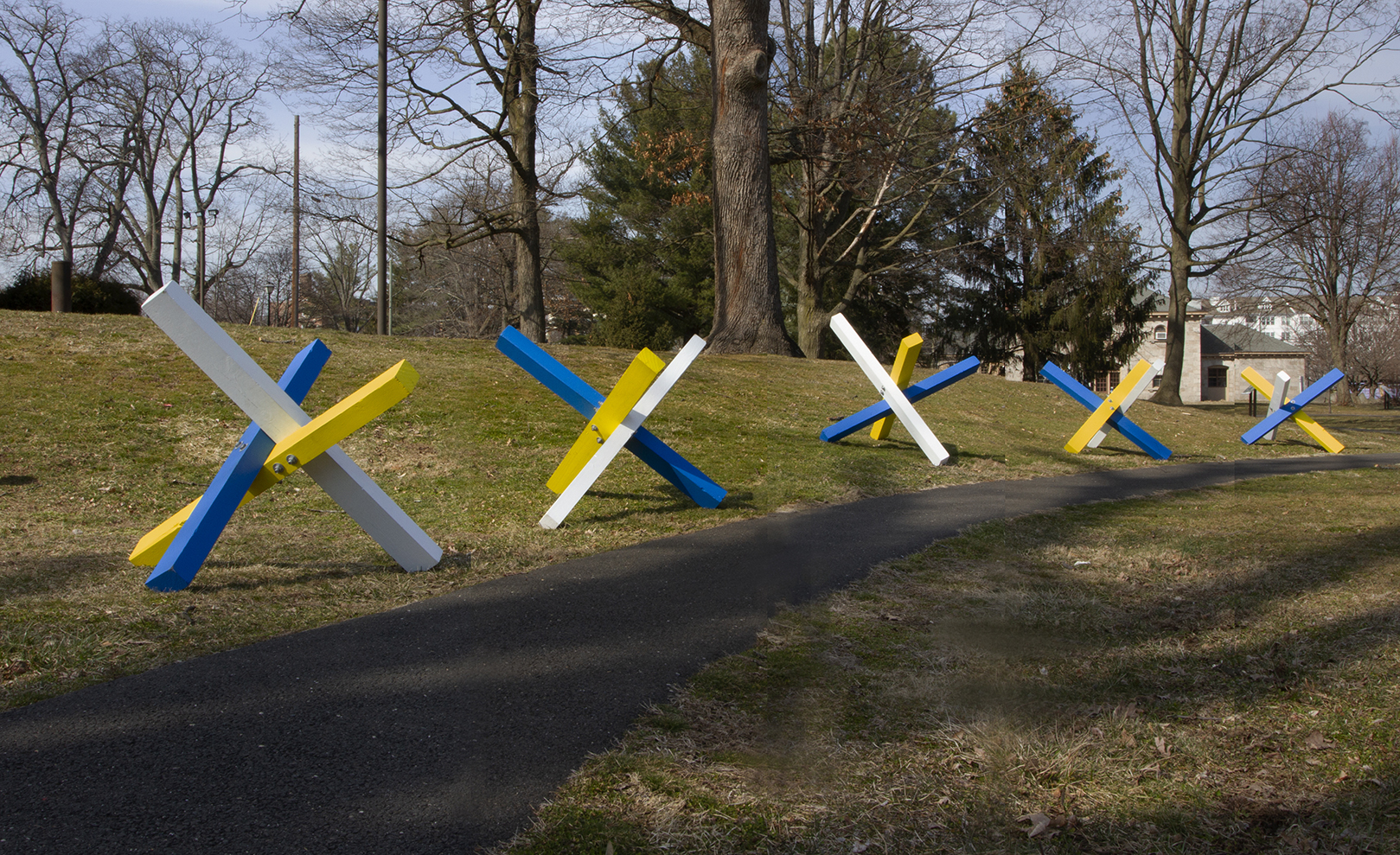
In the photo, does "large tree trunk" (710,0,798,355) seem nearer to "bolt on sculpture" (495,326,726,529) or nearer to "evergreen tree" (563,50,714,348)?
"bolt on sculpture" (495,326,726,529)

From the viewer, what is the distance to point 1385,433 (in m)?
22.6

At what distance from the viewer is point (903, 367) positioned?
11445 millimetres

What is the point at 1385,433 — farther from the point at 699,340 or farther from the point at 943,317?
the point at 699,340

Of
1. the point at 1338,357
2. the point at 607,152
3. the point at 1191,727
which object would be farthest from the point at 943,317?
the point at 1191,727

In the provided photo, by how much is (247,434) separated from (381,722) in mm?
2631

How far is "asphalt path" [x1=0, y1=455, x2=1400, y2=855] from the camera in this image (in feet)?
8.34

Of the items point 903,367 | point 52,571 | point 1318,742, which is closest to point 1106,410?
point 903,367

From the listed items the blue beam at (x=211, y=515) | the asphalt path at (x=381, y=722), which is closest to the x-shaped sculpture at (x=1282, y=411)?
the asphalt path at (x=381, y=722)

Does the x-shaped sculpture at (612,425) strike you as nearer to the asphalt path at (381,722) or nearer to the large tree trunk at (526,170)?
the asphalt path at (381,722)

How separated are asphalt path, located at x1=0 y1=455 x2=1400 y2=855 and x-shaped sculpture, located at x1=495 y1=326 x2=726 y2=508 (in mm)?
2016

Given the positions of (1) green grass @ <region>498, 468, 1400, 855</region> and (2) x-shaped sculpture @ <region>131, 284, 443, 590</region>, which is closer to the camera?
(1) green grass @ <region>498, 468, 1400, 855</region>

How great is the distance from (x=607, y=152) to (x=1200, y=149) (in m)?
23.6

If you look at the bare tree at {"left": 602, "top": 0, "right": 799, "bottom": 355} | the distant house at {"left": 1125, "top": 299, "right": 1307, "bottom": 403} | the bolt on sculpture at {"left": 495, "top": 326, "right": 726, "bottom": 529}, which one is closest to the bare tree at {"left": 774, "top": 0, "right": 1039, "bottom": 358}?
the bare tree at {"left": 602, "top": 0, "right": 799, "bottom": 355}

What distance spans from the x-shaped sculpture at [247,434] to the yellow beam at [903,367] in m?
7.26
